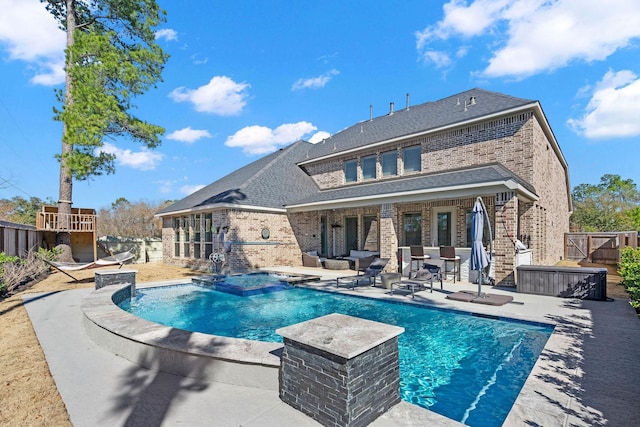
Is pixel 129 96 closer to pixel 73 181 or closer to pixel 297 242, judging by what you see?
pixel 73 181

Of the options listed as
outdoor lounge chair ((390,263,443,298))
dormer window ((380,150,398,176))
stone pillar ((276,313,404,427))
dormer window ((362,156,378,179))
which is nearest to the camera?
stone pillar ((276,313,404,427))

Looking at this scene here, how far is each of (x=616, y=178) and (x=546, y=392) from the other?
5073 cm

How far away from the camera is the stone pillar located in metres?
2.68

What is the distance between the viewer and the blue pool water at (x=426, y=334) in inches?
158

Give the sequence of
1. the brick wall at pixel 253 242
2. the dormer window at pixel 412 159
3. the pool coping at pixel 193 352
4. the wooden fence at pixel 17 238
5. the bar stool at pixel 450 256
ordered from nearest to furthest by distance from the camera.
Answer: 1. the pool coping at pixel 193 352
2. the bar stool at pixel 450 256
3. the wooden fence at pixel 17 238
4. the dormer window at pixel 412 159
5. the brick wall at pixel 253 242

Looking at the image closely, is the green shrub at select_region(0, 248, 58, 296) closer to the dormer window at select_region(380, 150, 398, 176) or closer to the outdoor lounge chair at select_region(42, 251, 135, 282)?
the outdoor lounge chair at select_region(42, 251, 135, 282)

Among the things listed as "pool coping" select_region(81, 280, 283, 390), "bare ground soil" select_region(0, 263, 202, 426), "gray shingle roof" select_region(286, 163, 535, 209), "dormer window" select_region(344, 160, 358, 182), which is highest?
"dormer window" select_region(344, 160, 358, 182)

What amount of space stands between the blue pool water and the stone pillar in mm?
1323

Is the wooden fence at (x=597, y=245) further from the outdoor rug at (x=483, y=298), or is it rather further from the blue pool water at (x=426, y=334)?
the blue pool water at (x=426, y=334)

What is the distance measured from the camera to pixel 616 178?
39.3 metres

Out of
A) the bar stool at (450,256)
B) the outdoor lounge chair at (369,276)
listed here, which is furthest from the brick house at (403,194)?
the outdoor lounge chair at (369,276)

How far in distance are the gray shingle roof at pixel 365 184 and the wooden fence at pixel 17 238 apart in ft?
20.8

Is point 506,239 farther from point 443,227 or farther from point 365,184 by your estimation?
point 365,184

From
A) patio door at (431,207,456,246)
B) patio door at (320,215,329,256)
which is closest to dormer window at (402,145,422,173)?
patio door at (431,207,456,246)
